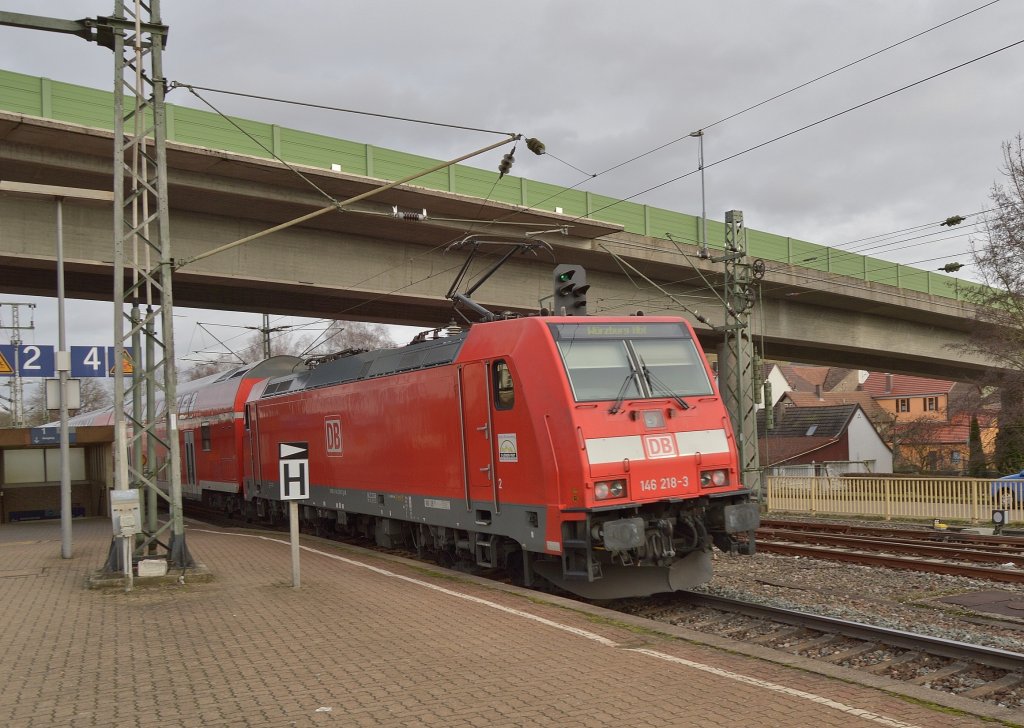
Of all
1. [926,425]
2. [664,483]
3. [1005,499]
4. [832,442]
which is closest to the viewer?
[664,483]

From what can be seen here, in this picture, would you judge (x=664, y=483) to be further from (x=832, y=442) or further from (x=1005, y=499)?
(x=832, y=442)

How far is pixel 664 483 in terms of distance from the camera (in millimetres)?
9625

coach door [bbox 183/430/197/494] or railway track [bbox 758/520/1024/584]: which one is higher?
coach door [bbox 183/430/197/494]

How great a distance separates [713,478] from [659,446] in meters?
0.87

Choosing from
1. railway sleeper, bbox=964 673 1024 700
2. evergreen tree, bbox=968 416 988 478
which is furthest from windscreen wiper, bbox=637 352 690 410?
evergreen tree, bbox=968 416 988 478

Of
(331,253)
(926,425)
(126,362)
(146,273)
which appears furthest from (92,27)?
(926,425)

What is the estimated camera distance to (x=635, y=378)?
1012 cm

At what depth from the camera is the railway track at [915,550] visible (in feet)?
41.7

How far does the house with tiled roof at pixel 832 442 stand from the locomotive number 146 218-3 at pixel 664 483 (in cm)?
4166

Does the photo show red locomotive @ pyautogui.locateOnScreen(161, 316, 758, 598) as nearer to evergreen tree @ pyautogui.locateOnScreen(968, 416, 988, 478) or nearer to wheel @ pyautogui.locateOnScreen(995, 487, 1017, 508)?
wheel @ pyautogui.locateOnScreen(995, 487, 1017, 508)

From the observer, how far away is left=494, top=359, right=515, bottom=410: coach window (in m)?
10.0

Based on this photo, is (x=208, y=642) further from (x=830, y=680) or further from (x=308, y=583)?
(x=830, y=680)

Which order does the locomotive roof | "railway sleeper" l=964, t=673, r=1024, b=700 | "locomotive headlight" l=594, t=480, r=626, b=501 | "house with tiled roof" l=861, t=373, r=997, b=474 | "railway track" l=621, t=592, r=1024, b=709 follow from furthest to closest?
"house with tiled roof" l=861, t=373, r=997, b=474 → the locomotive roof → "locomotive headlight" l=594, t=480, r=626, b=501 → "railway track" l=621, t=592, r=1024, b=709 → "railway sleeper" l=964, t=673, r=1024, b=700

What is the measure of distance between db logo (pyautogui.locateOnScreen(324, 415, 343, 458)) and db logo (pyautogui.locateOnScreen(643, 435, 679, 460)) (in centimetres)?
714
